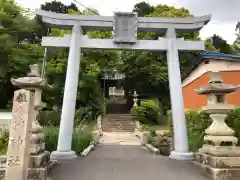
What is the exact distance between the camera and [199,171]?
7.85 m

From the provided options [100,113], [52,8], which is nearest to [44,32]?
[52,8]

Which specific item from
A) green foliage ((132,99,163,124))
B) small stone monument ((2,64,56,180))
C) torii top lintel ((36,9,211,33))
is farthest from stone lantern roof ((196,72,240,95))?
green foliage ((132,99,163,124))

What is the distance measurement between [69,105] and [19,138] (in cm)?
457

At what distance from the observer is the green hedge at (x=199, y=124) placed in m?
9.93

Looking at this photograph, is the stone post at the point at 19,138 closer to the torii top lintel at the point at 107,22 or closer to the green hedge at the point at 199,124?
the torii top lintel at the point at 107,22

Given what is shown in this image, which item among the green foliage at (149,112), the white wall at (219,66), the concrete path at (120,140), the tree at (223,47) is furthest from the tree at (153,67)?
the white wall at (219,66)

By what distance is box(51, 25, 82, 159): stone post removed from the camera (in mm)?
9812

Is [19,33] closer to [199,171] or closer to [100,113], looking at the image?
[100,113]

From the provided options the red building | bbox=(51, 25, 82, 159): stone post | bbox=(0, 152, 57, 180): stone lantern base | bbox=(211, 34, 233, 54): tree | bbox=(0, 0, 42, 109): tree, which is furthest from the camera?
bbox=(211, 34, 233, 54): tree

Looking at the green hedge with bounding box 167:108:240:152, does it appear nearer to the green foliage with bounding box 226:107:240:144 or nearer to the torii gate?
the green foliage with bounding box 226:107:240:144

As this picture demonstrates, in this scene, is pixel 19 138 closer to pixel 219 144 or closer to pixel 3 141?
pixel 219 144

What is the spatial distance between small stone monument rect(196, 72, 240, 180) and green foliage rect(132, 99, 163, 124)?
18248 mm

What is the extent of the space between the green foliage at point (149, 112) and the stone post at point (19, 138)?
70.6ft

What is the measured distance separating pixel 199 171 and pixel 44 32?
3046 centimetres
